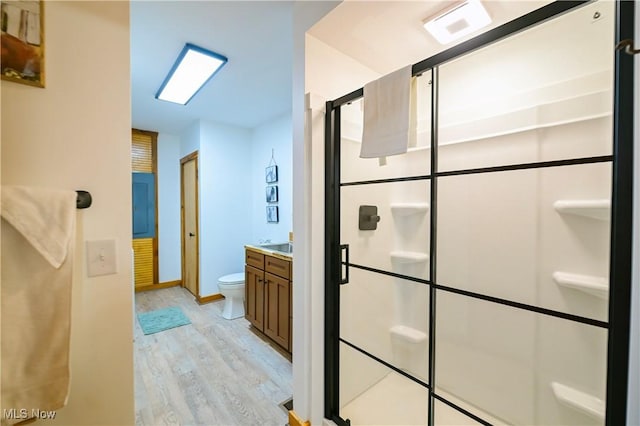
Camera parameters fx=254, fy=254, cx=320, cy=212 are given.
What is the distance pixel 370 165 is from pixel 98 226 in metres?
1.53

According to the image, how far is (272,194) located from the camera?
356 centimetres

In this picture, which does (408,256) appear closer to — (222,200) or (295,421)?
(295,421)

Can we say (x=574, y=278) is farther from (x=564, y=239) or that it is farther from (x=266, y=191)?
(x=266, y=191)

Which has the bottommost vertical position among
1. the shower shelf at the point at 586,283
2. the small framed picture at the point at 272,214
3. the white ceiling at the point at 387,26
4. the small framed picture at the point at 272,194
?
the shower shelf at the point at 586,283

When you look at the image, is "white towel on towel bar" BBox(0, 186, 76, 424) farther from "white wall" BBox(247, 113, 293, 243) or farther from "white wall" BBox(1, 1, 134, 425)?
"white wall" BBox(247, 113, 293, 243)

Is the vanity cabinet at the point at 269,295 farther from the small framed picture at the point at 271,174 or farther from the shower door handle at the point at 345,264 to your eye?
the small framed picture at the point at 271,174

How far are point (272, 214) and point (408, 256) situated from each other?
218 cm

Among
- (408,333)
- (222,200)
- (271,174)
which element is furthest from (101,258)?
(222,200)

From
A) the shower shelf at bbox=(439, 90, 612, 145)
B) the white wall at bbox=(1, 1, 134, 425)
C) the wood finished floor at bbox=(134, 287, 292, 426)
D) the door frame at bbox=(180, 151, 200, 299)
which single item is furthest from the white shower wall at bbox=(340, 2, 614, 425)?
the door frame at bbox=(180, 151, 200, 299)

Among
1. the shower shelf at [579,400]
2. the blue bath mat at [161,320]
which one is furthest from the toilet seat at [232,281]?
the shower shelf at [579,400]

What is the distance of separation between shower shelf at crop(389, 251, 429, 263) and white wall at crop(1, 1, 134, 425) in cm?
164

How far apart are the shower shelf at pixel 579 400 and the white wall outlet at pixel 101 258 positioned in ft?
7.28

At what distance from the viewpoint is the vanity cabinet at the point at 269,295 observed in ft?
7.47

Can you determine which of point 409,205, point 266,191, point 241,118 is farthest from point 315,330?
point 241,118
